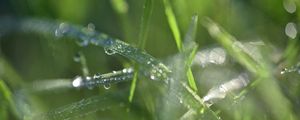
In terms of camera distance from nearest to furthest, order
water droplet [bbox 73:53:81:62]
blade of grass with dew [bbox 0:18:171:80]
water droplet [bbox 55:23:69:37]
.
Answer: blade of grass with dew [bbox 0:18:171:80], water droplet [bbox 55:23:69:37], water droplet [bbox 73:53:81:62]

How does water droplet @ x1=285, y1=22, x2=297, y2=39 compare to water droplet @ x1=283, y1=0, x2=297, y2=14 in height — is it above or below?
below

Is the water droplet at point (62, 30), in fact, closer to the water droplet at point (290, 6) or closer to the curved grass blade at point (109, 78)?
the curved grass blade at point (109, 78)

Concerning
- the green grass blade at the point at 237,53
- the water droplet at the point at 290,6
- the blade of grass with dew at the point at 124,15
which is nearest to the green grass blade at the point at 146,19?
the green grass blade at the point at 237,53

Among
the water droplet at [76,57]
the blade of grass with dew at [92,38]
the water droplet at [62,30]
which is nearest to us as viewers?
the blade of grass with dew at [92,38]

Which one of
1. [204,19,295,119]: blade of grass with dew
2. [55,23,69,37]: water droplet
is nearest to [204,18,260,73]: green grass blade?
[204,19,295,119]: blade of grass with dew

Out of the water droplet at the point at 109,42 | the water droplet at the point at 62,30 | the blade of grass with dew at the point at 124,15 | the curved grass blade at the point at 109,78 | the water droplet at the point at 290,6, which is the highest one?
the blade of grass with dew at the point at 124,15

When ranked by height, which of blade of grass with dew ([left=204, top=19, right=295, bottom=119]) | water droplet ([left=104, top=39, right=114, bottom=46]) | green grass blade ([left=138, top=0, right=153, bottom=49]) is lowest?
blade of grass with dew ([left=204, top=19, right=295, bottom=119])

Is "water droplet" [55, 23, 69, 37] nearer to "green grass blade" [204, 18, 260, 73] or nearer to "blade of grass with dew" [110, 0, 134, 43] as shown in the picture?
"blade of grass with dew" [110, 0, 134, 43]

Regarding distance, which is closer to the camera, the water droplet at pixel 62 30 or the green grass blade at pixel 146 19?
the green grass blade at pixel 146 19
